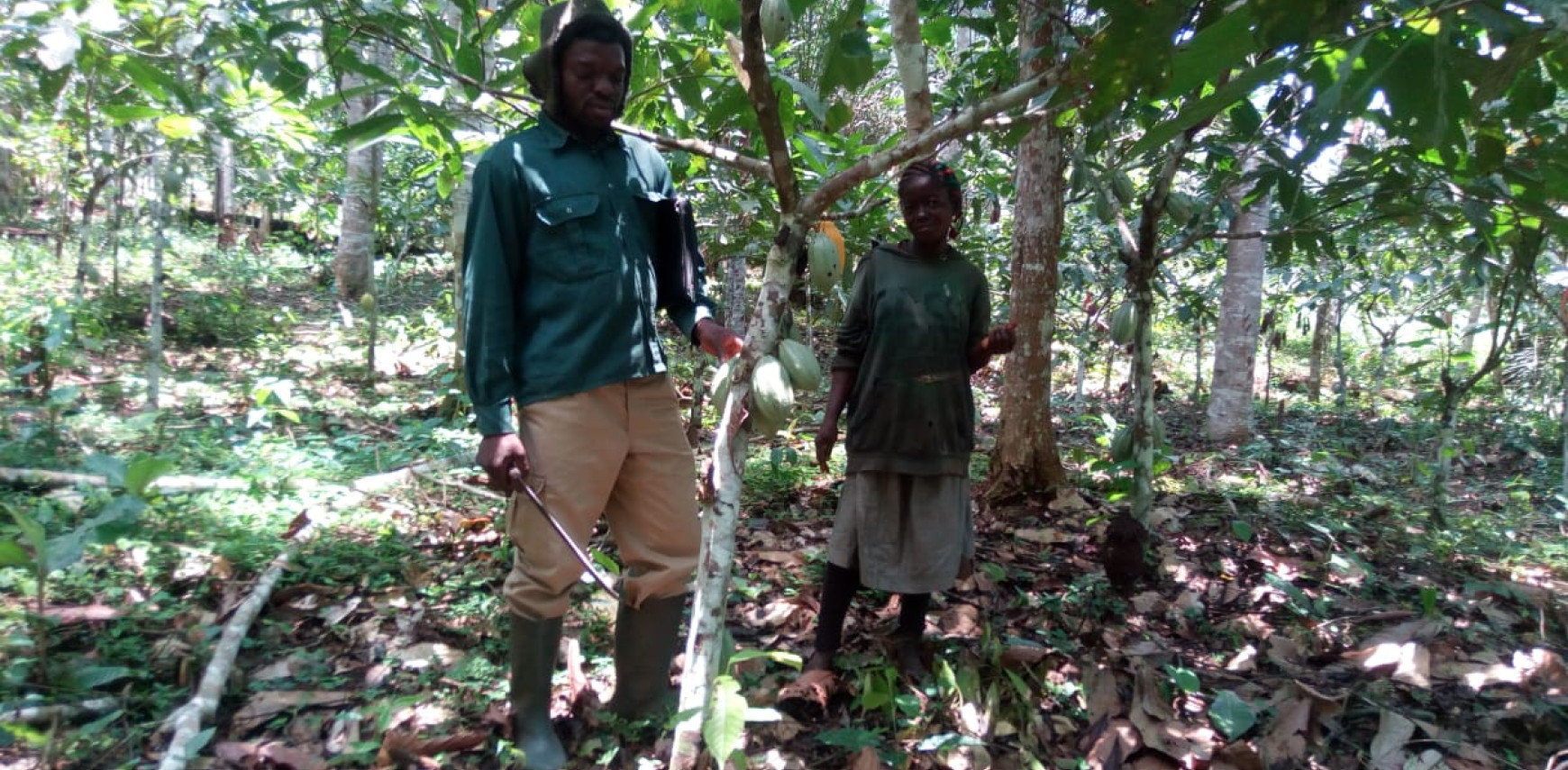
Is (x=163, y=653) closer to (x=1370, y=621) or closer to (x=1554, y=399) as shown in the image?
(x=1370, y=621)

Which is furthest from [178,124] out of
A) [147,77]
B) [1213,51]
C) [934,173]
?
[1213,51]

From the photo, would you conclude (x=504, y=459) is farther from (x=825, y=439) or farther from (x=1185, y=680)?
(x=1185, y=680)

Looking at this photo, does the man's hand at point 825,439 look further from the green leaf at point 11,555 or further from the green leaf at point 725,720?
the green leaf at point 11,555

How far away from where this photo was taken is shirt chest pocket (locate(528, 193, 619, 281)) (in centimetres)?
170

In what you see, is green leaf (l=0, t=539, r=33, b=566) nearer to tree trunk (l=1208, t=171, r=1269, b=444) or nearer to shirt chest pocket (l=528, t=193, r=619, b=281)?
shirt chest pocket (l=528, t=193, r=619, b=281)

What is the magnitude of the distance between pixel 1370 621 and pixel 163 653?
3416 millimetres

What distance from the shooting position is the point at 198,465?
3.37 m

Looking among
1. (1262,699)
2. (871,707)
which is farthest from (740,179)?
(1262,699)

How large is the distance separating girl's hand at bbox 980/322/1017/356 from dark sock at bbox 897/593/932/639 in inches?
26.4

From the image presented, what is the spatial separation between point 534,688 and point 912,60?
60.1 inches

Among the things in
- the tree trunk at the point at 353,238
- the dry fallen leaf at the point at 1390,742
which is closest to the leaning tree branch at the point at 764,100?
the dry fallen leaf at the point at 1390,742

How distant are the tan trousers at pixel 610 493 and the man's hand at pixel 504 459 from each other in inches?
2.1

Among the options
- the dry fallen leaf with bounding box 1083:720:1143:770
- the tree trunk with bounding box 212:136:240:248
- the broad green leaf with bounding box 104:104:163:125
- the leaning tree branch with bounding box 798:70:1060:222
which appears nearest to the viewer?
the leaning tree branch with bounding box 798:70:1060:222

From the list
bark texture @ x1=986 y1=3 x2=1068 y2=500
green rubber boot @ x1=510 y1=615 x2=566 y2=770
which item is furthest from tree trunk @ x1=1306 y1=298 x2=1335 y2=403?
green rubber boot @ x1=510 y1=615 x2=566 y2=770
